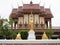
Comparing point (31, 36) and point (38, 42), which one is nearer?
point (38, 42)

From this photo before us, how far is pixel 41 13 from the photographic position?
129ft

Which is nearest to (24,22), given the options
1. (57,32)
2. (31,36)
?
(57,32)

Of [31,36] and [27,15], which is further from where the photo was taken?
[27,15]

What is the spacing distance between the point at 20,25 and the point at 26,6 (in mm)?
3414

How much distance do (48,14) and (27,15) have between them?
3758 millimetres

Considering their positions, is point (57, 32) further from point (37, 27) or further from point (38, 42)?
point (38, 42)

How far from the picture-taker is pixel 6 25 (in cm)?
3166

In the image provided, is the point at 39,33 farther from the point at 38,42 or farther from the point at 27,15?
the point at 38,42

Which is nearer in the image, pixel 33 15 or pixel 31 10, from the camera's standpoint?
pixel 31 10

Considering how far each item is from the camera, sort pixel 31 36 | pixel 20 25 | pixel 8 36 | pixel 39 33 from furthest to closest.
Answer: pixel 20 25 < pixel 39 33 < pixel 8 36 < pixel 31 36

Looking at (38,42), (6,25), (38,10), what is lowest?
(38,42)

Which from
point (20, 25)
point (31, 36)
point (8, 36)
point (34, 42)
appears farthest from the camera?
point (20, 25)

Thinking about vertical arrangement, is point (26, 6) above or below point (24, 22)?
above

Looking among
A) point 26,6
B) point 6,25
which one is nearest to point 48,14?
point 26,6
